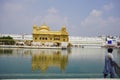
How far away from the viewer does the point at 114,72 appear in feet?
10.5

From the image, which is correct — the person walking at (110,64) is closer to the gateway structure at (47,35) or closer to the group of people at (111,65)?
the group of people at (111,65)

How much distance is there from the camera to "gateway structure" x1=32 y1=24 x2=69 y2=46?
3155cm

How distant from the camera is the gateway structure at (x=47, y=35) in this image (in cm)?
3155

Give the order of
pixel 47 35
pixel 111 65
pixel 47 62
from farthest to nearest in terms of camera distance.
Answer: pixel 47 35 → pixel 47 62 → pixel 111 65

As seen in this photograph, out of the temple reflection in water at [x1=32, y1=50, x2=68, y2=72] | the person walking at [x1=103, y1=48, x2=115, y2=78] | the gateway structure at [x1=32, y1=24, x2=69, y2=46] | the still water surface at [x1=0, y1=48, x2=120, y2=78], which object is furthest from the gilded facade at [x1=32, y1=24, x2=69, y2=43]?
the person walking at [x1=103, y1=48, x2=115, y2=78]

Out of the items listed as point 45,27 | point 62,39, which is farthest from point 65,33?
point 45,27

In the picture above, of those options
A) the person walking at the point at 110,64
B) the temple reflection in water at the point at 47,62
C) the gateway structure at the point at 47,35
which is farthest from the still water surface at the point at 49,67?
the gateway structure at the point at 47,35

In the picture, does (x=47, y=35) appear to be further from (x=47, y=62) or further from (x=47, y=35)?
(x=47, y=62)

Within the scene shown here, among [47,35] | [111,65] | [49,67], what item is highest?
[47,35]

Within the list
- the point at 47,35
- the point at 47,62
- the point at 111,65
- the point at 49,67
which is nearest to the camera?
the point at 111,65

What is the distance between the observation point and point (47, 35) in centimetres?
3172

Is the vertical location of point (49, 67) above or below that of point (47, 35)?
below

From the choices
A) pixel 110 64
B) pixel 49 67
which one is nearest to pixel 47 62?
pixel 49 67

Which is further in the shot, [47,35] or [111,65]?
[47,35]
